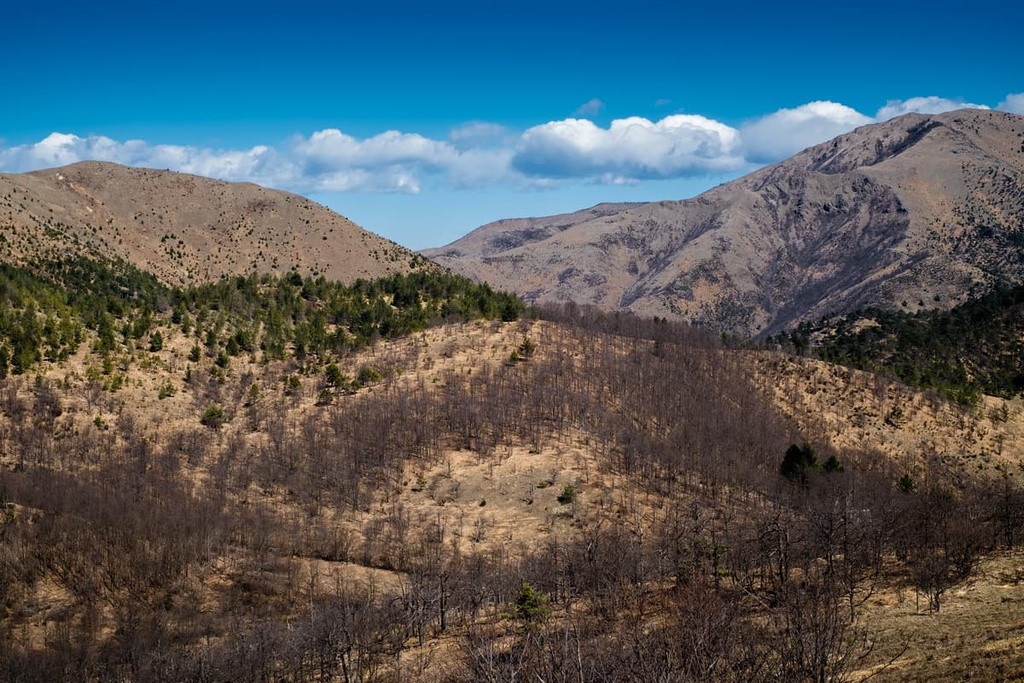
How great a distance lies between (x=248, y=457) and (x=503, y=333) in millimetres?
40425

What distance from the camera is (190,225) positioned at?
559ft

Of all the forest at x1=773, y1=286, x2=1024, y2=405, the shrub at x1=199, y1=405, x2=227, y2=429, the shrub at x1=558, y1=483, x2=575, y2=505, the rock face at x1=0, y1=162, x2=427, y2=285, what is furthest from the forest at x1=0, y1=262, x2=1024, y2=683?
the rock face at x1=0, y1=162, x2=427, y2=285

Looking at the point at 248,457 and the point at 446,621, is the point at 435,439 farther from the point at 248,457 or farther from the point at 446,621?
the point at 446,621

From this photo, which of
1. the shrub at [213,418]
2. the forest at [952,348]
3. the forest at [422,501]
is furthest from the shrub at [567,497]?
the forest at [952,348]

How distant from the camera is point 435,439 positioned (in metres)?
74.8

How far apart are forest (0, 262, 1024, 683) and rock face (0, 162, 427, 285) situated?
38.1 metres

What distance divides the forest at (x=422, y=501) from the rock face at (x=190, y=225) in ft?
Result: 125

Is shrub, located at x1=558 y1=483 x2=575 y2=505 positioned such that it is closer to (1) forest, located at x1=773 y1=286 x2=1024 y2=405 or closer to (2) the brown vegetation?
(2) the brown vegetation

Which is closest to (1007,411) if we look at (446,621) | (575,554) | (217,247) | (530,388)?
(530,388)

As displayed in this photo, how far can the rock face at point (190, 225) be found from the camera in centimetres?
14600

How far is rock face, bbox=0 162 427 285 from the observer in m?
146

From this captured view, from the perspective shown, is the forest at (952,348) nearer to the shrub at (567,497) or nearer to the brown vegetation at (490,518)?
the brown vegetation at (490,518)

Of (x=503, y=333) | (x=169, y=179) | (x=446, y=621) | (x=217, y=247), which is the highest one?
(x=169, y=179)

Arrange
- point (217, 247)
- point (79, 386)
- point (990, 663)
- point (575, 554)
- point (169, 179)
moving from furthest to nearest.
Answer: point (169, 179), point (217, 247), point (79, 386), point (575, 554), point (990, 663)
